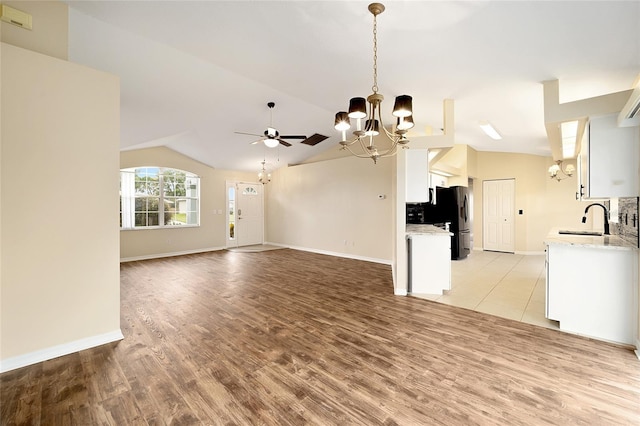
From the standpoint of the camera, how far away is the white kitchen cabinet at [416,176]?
171 inches

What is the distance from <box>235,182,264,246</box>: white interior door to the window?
1376mm

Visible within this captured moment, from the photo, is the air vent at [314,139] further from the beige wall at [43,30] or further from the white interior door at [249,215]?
the beige wall at [43,30]

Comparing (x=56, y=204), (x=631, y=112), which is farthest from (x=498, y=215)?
(x=56, y=204)

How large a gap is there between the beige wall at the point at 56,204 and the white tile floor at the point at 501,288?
407cm

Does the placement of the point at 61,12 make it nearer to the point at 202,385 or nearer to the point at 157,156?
the point at 202,385

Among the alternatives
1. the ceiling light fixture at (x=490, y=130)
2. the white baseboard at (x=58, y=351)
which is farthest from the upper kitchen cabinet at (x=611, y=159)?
the white baseboard at (x=58, y=351)

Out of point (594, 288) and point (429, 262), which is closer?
point (594, 288)

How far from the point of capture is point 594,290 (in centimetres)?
272

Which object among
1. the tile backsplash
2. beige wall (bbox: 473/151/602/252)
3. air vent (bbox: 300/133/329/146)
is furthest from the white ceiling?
beige wall (bbox: 473/151/602/252)

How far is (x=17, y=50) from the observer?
2266mm

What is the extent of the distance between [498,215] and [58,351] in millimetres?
9205

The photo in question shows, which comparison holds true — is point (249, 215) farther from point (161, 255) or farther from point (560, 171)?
point (560, 171)

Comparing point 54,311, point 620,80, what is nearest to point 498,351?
point 620,80

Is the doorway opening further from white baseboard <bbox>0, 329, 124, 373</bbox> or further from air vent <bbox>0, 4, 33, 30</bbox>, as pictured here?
air vent <bbox>0, 4, 33, 30</bbox>
